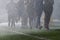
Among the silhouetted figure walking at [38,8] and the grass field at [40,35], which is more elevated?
the silhouetted figure walking at [38,8]

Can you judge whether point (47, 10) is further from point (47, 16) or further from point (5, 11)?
point (5, 11)

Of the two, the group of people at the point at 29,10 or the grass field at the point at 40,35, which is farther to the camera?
the group of people at the point at 29,10

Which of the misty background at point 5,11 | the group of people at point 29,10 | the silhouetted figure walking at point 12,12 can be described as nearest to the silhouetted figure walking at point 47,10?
the group of people at point 29,10

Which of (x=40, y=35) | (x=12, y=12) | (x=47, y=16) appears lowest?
(x=40, y=35)

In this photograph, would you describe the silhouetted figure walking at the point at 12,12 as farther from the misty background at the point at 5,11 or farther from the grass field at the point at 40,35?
the grass field at the point at 40,35

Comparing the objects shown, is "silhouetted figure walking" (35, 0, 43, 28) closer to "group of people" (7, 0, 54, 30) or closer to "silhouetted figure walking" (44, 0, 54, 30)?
"group of people" (7, 0, 54, 30)

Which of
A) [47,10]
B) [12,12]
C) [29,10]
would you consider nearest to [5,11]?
[12,12]

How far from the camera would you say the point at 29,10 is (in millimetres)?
5191

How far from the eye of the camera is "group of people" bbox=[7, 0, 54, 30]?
5164mm

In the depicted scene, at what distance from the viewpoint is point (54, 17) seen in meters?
5.14

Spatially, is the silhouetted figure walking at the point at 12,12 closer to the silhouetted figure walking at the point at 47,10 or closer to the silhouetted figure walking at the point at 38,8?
the silhouetted figure walking at the point at 38,8

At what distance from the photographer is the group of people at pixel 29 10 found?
16.9 feet

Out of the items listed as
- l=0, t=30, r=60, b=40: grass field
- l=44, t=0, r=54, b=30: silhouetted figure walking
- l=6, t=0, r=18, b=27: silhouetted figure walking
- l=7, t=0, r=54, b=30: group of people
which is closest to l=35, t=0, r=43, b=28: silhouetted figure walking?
l=7, t=0, r=54, b=30: group of people

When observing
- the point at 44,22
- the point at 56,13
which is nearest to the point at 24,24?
the point at 44,22
